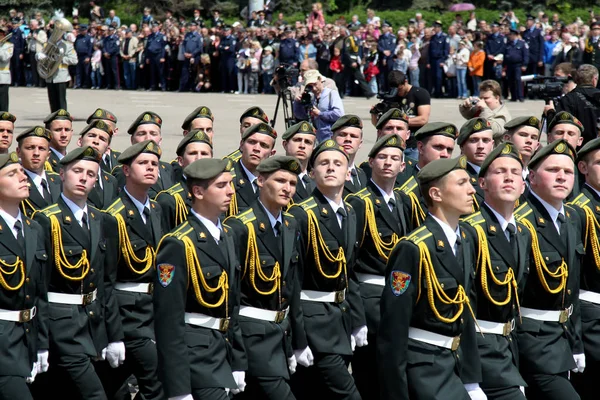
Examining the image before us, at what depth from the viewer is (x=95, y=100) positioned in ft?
85.3

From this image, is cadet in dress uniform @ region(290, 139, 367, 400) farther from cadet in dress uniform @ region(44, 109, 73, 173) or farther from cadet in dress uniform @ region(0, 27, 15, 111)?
cadet in dress uniform @ region(0, 27, 15, 111)

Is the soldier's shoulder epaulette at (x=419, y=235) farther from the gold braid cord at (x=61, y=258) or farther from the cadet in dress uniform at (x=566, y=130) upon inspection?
the cadet in dress uniform at (x=566, y=130)

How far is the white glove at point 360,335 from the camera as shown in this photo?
716 centimetres

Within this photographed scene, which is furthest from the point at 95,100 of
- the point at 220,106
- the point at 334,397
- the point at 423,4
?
the point at 334,397

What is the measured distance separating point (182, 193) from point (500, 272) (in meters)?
2.92

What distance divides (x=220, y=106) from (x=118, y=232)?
17117mm

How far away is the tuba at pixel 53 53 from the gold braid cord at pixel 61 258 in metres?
12.6

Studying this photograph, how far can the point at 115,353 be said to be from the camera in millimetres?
6980

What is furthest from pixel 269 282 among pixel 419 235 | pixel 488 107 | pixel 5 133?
pixel 488 107

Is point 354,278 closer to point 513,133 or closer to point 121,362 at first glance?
point 121,362

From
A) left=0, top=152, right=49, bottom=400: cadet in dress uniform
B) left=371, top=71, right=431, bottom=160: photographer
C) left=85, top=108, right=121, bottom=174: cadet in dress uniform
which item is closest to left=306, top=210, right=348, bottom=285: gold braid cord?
left=0, top=152, right=49, bottom=400: cadet in dress uniform

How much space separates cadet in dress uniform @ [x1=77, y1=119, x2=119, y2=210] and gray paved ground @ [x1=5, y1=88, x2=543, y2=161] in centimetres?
736

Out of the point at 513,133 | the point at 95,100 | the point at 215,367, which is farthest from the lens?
the point at 95,100

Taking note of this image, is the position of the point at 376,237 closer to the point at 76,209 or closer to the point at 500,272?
the point at 500,272
